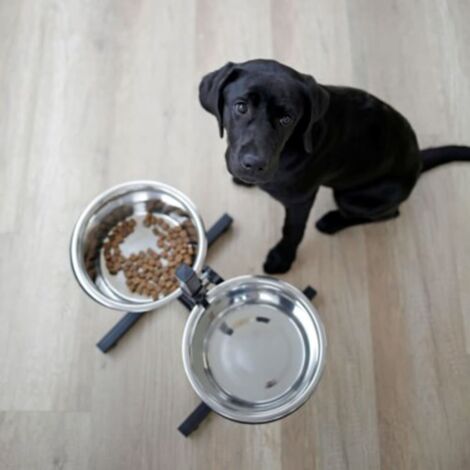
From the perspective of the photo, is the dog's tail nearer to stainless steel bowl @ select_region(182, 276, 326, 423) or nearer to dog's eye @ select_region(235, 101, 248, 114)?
stainless steel bowl @ select_region(182, 276, 326, 423)

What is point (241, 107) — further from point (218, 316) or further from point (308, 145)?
point (218, 316)

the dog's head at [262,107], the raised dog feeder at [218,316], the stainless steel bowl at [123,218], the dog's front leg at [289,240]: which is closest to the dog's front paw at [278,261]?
the dog's front leg at [289,240]

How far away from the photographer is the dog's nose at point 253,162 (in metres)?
1.30

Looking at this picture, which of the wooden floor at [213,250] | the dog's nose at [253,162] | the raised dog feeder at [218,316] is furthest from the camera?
the wooden floor at [213,250]

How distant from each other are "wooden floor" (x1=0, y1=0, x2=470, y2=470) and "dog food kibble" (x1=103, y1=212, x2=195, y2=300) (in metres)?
0.12

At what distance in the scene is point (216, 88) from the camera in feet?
4.49

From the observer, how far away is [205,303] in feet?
5.43

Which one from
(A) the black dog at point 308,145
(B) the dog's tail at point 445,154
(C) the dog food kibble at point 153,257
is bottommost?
(C) the dog food kibble at point 153,257

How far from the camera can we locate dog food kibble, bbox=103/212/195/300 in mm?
1839

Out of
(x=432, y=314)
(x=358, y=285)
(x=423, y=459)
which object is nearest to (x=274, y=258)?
(x=358, y=285)

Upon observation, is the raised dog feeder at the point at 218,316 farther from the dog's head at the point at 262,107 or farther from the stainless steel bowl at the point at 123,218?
the dog's head at the point at 262,107

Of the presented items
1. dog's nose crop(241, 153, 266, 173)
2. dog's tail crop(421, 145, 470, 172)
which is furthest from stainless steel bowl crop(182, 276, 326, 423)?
dog's tail crop(421, 145, 470, 172)

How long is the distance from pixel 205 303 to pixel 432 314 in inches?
33.9

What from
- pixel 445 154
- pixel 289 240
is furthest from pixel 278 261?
pixel 445 154
